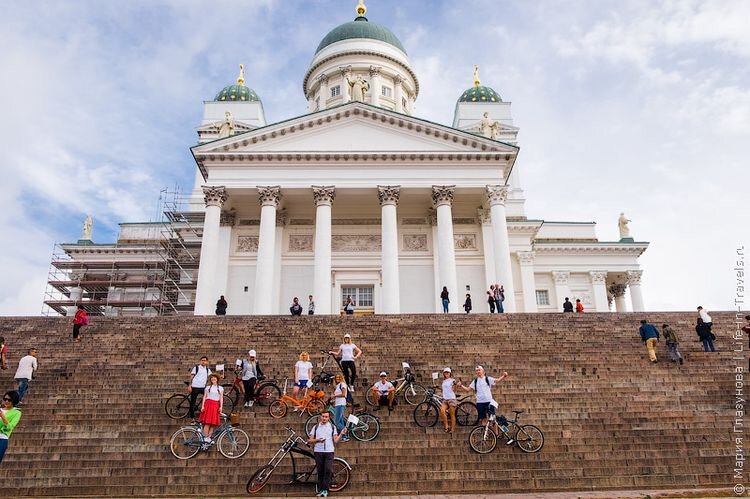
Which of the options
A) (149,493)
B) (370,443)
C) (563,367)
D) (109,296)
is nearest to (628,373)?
(563,367)

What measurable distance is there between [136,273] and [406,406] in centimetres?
3202

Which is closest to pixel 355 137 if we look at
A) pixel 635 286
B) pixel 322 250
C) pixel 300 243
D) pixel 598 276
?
pixel 322 250

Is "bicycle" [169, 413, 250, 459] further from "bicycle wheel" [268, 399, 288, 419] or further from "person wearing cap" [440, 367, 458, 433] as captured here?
"person wearing cap" [440, 367, 458, 433]

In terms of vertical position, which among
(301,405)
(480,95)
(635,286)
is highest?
(480,95)

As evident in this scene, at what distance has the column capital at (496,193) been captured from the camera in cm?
2812

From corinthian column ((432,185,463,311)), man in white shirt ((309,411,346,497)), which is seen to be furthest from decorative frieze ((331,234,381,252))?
man in white shirt ((309,411,346,497))

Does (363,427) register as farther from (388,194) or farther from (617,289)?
(617,289)

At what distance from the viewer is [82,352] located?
52.3ft

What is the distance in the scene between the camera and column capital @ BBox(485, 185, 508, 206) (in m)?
28.1

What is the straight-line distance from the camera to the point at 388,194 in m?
27.9

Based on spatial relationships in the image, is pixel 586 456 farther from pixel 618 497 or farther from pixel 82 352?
pixel 82 352

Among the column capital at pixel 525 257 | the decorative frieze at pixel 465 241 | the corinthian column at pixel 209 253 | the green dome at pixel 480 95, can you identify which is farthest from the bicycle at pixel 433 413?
the green dome at pixel 480 95

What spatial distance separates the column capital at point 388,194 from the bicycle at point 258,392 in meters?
16.6

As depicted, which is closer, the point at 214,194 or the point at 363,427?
the point at 363,427
